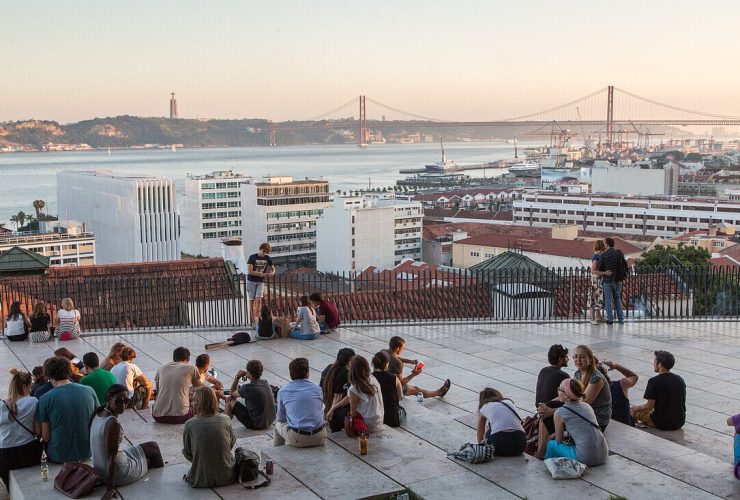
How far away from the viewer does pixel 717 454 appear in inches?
303

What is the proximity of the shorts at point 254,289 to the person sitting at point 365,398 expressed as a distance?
599cm

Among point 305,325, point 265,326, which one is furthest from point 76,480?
point 305,325

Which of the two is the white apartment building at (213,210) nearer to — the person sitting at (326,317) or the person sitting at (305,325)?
the person sitting at (326,317)

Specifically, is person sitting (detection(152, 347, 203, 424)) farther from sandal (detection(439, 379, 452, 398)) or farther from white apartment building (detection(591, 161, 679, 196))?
white apartment building (detection(591, 161, 679, 196))

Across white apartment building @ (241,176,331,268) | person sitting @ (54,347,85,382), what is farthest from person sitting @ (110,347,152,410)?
white apartment building @ (241,176,331,268)

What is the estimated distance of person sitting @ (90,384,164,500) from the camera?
6.34 metres

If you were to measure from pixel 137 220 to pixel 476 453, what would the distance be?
9181cm

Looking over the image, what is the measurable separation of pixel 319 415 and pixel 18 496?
2.35 metres

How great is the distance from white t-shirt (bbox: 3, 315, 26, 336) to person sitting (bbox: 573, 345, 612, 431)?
8.26m

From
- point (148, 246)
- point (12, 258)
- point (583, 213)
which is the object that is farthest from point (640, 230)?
point (12, 258)

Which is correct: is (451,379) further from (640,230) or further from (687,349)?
(640,230)

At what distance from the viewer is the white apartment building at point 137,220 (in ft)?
313

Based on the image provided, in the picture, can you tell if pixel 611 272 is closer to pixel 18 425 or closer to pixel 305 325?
pixel 305 325

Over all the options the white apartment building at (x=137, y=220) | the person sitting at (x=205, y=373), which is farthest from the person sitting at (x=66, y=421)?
the white apartment building at (x=137, y=220)
